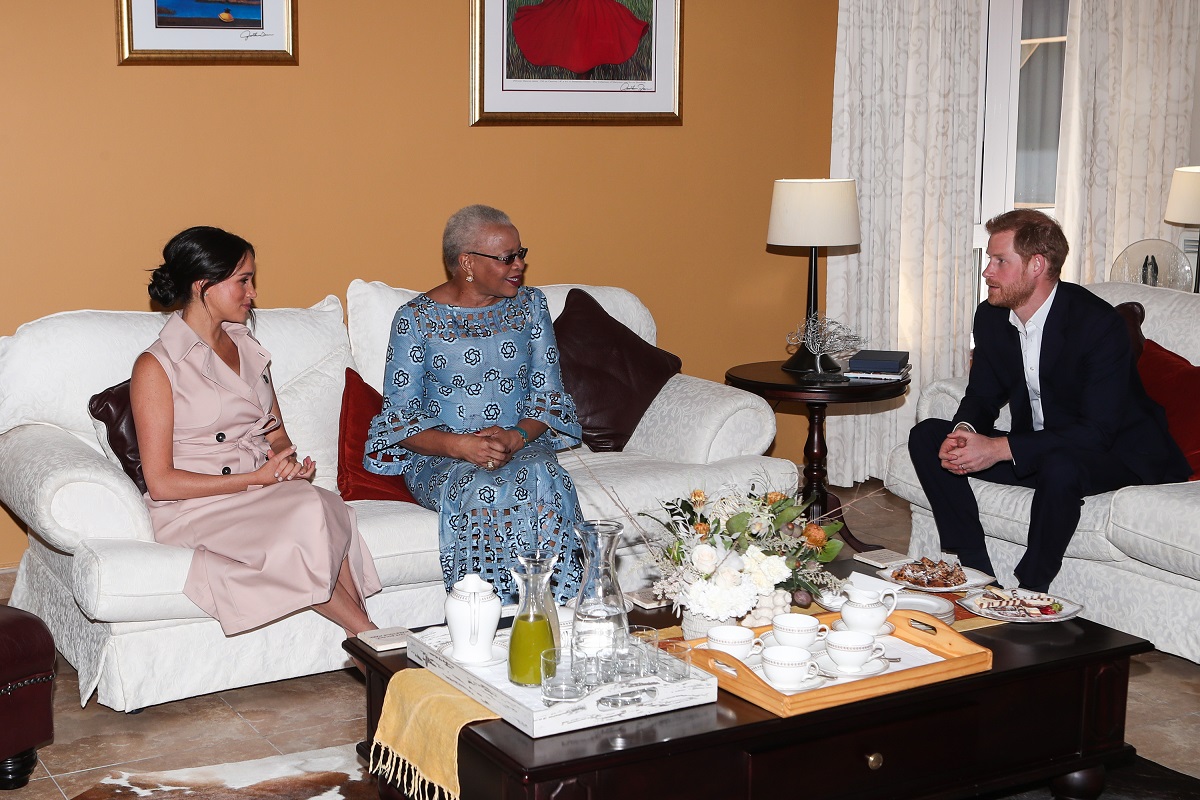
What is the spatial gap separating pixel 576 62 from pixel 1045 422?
2160 millimetres

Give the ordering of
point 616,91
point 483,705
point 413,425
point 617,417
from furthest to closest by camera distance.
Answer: point 616,91
point 617,417
point 413,425
point 483,705

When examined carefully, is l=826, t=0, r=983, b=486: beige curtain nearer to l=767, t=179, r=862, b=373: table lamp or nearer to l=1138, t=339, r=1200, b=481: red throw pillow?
l=767, t=179, r=862, b=373: table lamp

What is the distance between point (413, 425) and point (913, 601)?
1586 mm

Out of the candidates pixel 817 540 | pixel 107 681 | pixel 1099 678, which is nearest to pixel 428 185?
pixel 107 681

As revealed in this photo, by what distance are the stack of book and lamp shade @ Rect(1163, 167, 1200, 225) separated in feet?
4.82

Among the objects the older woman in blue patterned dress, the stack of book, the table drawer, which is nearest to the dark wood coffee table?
the table drawer

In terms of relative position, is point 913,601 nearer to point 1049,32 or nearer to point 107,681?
point 107,681

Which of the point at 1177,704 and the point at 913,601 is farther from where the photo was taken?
the point at 1177,704

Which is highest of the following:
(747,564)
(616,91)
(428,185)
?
(616,91)

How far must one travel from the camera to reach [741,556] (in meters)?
2.71

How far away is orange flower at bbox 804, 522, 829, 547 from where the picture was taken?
281 cm

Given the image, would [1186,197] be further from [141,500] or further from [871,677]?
[141,500]

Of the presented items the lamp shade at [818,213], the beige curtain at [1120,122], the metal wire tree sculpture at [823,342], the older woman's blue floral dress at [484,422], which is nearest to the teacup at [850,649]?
the older woman's blue floral dress at [484,422]

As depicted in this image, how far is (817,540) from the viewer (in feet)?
9.25
